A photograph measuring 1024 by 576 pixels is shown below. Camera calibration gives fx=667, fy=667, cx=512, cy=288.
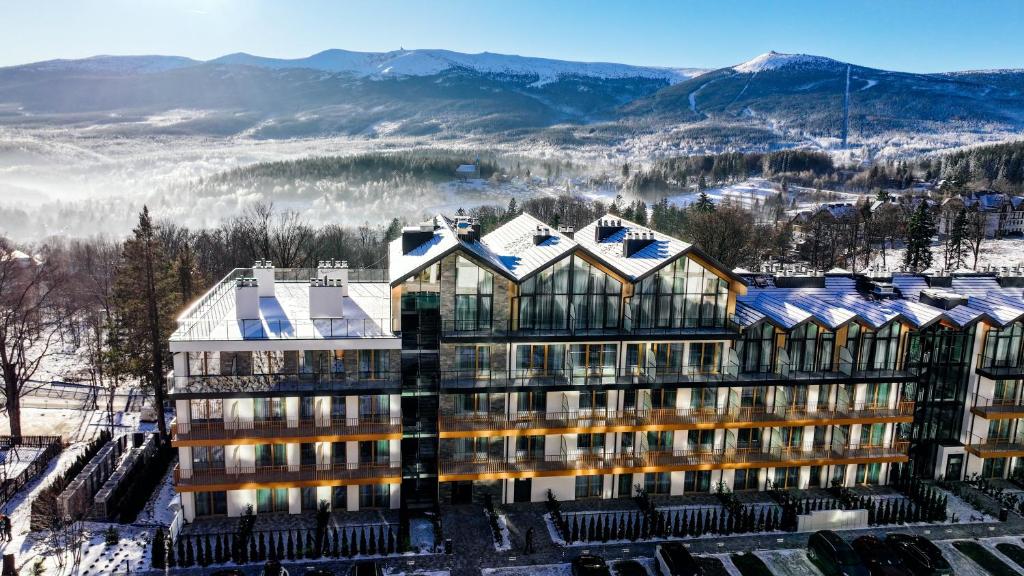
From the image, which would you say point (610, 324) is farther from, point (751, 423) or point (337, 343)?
point (337, 343)

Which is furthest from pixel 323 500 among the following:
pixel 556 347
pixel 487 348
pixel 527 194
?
pixel 527 194

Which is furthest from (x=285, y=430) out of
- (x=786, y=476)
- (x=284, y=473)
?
(x=786, y=476)

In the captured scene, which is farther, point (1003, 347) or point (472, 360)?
point (1003, 347)

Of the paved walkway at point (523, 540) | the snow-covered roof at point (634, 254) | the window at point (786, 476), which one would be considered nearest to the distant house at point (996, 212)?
the window at point (786, 476)

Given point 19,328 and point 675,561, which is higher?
point 19,328

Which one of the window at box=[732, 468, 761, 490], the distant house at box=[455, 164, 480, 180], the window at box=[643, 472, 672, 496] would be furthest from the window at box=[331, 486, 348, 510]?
the distant house at box=[455, 164, 480, 180]

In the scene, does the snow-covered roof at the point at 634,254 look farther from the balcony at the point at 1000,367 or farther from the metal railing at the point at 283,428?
the balcony at the point at 1000,367

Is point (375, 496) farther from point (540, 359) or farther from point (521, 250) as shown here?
point (521, 250)
